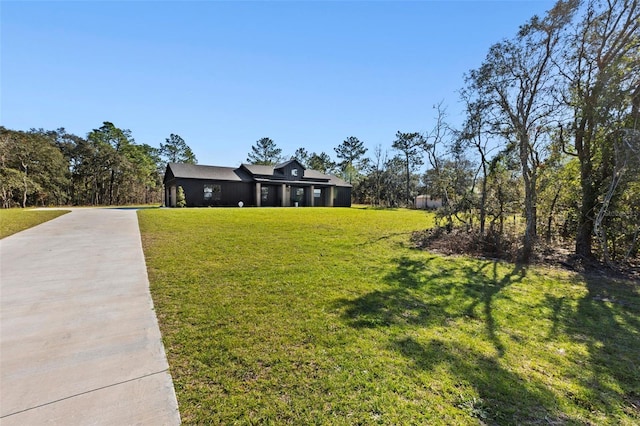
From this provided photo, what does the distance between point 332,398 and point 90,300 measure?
334 centimetres

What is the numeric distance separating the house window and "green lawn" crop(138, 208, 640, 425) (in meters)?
17.9

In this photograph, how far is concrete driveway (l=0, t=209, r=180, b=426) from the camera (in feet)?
5.52

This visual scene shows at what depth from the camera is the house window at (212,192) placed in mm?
21788

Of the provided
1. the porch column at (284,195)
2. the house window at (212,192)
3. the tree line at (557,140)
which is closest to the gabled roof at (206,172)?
the house window at (212,192)

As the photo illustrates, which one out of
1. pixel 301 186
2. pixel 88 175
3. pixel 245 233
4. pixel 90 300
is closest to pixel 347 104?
pixel 301 186

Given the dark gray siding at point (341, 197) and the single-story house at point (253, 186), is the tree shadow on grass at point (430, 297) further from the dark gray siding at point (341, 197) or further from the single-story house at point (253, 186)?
the dark gray siding at point (341, 197)

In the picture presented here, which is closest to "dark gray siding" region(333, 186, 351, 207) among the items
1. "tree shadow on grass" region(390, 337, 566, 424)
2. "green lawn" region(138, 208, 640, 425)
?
"green lawn" region(138, 208, 640, 425)

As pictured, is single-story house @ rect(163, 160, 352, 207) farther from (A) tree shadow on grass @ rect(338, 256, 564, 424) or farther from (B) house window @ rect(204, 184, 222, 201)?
(A) tree shadow on grass @ rect(338, 256, 564, 424)

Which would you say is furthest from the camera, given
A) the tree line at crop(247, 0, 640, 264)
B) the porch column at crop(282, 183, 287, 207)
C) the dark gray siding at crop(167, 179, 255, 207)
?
the porch column at crop(282, 183, 287, 207)

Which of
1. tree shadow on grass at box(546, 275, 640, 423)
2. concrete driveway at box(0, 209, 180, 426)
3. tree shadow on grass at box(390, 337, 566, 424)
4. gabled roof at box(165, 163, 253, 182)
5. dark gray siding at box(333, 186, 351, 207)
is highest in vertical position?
gabled roof at box(165, 163, 253, 182)

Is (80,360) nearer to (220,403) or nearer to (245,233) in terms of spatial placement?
(220,403)

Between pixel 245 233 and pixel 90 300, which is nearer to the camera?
pixel 90 300

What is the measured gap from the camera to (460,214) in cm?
891

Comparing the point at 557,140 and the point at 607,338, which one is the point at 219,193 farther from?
the point at 607,338
